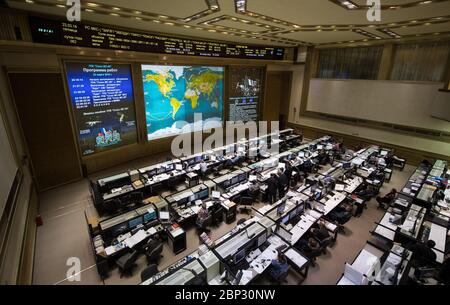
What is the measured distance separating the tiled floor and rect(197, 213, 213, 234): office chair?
22cm

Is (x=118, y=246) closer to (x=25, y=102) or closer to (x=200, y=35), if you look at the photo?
(x=25, y=102)

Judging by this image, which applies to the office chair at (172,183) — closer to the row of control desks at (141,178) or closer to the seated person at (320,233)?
the row of control desks at (141,178)

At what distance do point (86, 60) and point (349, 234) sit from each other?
10.8m

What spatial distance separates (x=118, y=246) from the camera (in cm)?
543

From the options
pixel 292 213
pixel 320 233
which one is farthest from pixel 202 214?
pixel 320 233

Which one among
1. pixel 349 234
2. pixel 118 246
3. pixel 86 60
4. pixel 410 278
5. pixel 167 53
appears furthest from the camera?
pixel 167 53

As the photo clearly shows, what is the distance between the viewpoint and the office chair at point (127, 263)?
510cm

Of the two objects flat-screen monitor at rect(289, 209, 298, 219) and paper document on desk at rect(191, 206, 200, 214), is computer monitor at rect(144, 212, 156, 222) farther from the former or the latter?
flat-screen monitor at rect(289, 209, 298, 219)

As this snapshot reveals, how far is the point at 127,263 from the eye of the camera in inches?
201

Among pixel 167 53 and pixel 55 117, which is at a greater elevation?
pixel 167 53

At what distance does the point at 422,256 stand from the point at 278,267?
331 cm

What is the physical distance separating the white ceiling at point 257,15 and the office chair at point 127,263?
5.93 m

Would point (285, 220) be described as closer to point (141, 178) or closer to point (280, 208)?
point (280, 208)
